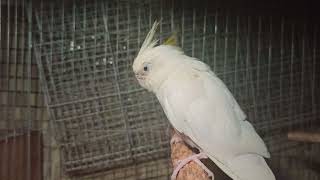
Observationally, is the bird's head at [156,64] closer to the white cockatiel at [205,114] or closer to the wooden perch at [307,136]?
the white cockatiel at [205,114]

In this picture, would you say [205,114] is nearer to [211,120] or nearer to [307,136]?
[211,120]

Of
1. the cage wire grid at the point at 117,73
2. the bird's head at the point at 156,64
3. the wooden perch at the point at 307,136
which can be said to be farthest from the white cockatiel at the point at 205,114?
the cage wire grid at the point at 117,73

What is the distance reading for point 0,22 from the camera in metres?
1.14

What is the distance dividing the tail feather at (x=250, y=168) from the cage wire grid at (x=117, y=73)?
39 cm

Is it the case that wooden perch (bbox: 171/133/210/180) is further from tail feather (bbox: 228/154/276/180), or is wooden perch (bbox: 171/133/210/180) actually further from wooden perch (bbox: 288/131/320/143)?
wooden perch (bbox: 288/131/320/143)

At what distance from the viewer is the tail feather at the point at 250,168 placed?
0.77 m

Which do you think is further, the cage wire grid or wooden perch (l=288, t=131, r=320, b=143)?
the cage wire grid

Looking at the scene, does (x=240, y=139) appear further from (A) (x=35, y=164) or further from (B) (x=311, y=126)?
(A) (x=35, y=164)

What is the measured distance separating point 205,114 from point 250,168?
0.12m

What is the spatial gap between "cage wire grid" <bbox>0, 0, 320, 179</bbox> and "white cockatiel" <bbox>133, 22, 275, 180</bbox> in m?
0.29

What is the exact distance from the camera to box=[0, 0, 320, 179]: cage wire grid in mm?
1162

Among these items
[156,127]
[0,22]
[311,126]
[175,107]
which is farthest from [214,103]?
[0,22]

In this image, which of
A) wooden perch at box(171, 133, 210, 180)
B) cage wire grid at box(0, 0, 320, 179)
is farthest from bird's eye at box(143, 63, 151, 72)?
cage wire grid at box(0, 0, 320, 179)

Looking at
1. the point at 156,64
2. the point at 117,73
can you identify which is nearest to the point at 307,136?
the point at 156,64
